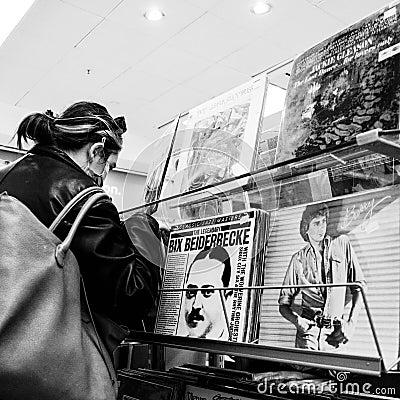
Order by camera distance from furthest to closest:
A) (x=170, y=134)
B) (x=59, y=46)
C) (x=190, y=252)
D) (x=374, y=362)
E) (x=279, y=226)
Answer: (x=59, y=46) → (x=170, y=134) → (x=190, y=252) → (x=279, y=226) → (x=374, y=362)

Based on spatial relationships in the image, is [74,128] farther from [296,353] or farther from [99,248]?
[296,353]

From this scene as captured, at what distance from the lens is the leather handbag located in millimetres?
766

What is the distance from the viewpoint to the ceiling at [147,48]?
131 inches

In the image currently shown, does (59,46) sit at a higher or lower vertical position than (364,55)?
higher

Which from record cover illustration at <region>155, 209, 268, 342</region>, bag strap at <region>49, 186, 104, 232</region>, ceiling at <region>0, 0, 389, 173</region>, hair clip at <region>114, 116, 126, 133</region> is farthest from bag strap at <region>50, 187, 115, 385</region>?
ceiling at <region>0, 0, 389, 173</region>

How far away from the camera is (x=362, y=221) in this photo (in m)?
0.67

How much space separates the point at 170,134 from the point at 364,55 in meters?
0.49

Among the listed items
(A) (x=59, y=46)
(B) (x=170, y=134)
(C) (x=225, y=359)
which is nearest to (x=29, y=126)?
(B) (x=170, y=134)

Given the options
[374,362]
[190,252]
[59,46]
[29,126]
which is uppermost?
[59,46]

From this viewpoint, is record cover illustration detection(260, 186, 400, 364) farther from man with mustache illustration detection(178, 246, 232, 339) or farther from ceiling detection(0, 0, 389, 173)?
ceiling detection(0, 0, 389, 173)

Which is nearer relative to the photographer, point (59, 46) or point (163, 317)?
point (163, 317)

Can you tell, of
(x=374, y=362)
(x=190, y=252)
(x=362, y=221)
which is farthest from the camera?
(x=190, y=252)

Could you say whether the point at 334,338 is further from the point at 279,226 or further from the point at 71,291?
the point at 71,291

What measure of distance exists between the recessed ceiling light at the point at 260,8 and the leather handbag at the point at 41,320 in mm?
2710
